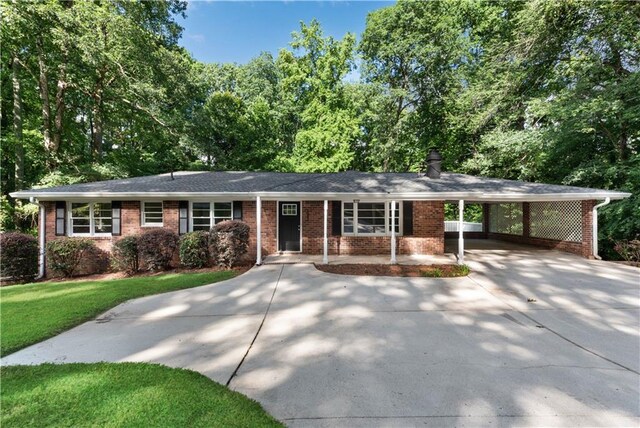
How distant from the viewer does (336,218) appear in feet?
34.3

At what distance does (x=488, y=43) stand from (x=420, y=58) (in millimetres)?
4367

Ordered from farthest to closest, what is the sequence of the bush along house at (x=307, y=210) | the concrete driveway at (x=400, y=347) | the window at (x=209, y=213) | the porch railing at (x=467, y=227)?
the porch railing at (x=467, y=227), the window at (x=209, y=213), the bush along house at (x=307, y=210), the concrete driveway at (x=400, y=347)

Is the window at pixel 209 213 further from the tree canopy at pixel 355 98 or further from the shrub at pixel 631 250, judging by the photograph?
the shrub at pixel 631 250

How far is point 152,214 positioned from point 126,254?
2000 mm

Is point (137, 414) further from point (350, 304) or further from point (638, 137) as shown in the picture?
point (638, 137)

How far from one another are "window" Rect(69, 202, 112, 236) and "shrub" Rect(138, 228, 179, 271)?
2.55 metres

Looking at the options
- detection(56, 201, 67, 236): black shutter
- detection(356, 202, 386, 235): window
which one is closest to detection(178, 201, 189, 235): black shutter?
detection(56, 201, 67, 236): black shutter

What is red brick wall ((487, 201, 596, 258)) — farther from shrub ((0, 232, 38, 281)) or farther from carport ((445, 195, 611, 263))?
shrub ((0, 232, 38, 281))

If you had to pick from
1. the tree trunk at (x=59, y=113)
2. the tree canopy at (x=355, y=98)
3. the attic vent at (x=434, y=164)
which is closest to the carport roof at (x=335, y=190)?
the attic vent at (x=434, y=164)

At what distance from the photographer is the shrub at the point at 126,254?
8.45m

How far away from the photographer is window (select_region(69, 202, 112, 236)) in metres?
9.88

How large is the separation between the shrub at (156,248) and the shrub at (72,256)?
1.93 meters

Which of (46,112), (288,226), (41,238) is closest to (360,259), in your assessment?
(288,226)

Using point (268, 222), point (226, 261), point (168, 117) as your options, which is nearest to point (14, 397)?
point (226, 261)
